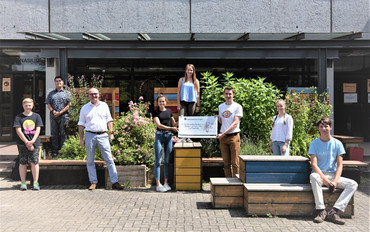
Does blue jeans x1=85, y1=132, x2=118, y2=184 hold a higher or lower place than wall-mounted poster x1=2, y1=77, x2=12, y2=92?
lower

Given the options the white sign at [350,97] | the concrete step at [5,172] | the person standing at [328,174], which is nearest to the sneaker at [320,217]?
the person standing at [328,174]

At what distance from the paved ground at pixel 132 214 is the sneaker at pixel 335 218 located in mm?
93


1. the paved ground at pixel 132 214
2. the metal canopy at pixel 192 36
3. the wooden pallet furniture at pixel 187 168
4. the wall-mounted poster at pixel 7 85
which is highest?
the metal canopy at pixel 192 36

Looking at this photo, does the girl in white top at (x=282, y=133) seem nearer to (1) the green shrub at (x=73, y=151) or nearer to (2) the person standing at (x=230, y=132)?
(2) the person standing at (x=230, y=132)

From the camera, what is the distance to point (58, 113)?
8.93m

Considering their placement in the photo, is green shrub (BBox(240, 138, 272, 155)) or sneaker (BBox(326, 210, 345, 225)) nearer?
sneaker (BBox(326, 210, 345, 225))

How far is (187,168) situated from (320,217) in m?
2.80

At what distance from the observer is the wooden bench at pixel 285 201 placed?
5.53 m

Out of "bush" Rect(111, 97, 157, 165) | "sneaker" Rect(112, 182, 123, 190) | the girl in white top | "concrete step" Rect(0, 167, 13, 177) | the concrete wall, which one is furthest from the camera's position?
the concrete wall

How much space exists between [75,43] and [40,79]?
12.4 feet

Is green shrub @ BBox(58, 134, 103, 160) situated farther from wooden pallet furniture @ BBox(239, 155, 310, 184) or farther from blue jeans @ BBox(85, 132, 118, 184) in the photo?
wooden pallet furniture @ BBox(239, 155, 310, 184)

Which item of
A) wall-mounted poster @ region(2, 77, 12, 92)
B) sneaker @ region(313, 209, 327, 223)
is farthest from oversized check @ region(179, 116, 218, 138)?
wall-mounted poster @ region(2, 77, 12, 92)

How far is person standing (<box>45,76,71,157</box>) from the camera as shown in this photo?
29.5 feet

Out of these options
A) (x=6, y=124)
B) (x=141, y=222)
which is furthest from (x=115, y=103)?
(x=141, y=222)
